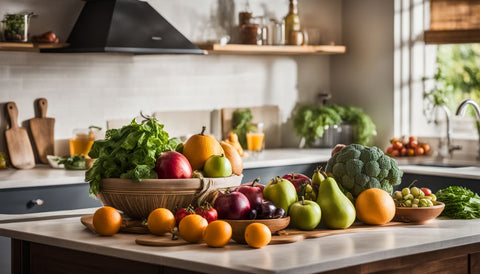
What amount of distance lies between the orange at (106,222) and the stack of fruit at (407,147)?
3.90 metres

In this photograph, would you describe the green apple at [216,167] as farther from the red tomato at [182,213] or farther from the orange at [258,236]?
the orange at [258,236]

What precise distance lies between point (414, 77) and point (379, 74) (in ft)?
0.94

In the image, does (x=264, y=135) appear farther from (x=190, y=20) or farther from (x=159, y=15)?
(x=159, y=15)

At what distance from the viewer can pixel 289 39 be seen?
6.35m

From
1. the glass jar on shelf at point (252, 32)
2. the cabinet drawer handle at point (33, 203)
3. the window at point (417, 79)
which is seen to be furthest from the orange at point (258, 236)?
the window at point (417, 79)

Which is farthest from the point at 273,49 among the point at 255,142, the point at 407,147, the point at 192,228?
the point at 192,228

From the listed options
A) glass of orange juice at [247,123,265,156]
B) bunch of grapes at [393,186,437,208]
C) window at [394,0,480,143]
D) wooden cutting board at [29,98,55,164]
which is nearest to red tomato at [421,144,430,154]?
window at [394,0,480,143]

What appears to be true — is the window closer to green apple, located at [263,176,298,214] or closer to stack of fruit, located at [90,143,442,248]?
stack of fruit, located at [90,143,442,248]

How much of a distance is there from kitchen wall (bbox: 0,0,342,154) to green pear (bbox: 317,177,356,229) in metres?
2.99

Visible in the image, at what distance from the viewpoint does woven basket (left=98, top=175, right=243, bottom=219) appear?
8.62 ft

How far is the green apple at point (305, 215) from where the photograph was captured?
2535 mm

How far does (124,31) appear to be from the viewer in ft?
16.4

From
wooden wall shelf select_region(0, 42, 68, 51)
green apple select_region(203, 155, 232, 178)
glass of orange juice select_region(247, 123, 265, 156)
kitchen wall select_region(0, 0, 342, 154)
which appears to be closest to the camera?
green apple select_region(203, 155, 232, 178)

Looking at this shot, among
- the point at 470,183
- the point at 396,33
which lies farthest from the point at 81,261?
the point at 396,33
